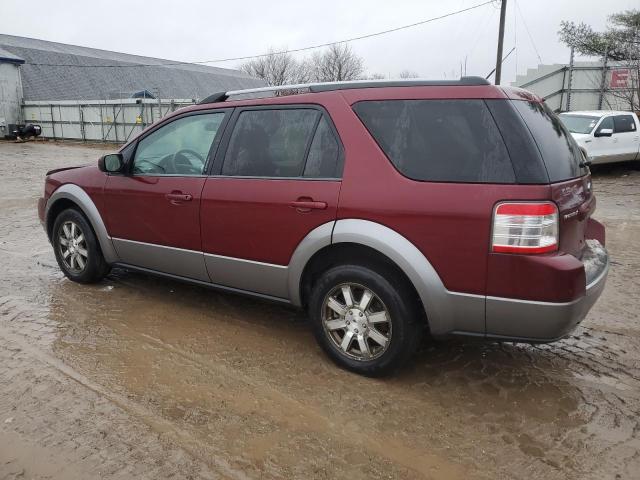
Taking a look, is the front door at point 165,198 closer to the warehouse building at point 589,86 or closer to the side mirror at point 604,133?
the side mirror at point 604,133

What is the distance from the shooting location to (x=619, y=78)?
64.4 feet

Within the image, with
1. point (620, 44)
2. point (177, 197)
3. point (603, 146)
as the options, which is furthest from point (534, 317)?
point (620, 44)

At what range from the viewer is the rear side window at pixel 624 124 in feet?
44.3

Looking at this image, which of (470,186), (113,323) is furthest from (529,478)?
(113,323)

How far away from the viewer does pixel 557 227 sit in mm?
2686

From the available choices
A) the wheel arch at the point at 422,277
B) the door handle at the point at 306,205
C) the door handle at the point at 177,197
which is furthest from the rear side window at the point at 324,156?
the door handle at the point at 177,197

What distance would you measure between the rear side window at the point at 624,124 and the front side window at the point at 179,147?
12.9 m

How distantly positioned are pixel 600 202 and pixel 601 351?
7.77 metres

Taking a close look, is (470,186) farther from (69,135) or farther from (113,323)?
(69,135)

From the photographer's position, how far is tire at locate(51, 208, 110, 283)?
4.80 m

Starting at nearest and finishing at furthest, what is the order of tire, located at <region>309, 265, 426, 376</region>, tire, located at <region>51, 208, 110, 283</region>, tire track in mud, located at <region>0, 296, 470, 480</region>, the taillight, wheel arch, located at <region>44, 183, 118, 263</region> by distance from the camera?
tire track in mud, located at <region>0, 296, 470, 480</region> → the taillight → tire, located at <region>309, 265, 426, 376</region> → wheel arch, located at <region>44, 183, 118, 263</region> → tire, located at <region>51, 208, 110, 283</region>

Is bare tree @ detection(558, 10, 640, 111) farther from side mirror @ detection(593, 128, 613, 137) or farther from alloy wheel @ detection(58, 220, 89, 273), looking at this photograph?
alloy wheel @ detection(58, 220, 89, 273)

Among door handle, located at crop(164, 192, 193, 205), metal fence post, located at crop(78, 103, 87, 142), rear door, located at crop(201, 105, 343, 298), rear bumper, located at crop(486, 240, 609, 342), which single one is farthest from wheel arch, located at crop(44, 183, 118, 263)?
metal fence post, located at crop(78, 103, 87, 142)

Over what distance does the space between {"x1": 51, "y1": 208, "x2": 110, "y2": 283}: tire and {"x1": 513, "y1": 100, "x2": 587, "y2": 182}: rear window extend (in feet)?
12.6
